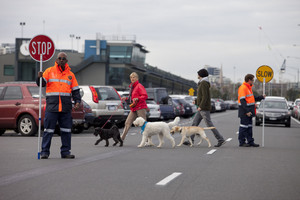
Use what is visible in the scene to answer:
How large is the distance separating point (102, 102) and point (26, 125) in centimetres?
361

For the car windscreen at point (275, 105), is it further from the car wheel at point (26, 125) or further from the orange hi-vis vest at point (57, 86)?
the orange hi-vis vest at point (57, 86)

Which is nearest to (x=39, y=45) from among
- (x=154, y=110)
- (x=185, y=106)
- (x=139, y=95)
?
(x=139, y=95)

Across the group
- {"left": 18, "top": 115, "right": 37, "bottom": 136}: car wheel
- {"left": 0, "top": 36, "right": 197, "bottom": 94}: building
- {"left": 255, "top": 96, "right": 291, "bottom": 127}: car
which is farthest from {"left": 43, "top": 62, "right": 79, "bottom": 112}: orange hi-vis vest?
{"left": 0, "top": 36, "right": 197, "bottom": 94}: building

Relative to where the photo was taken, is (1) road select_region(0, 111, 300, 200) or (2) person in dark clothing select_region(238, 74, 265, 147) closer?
(1) road select_region(0, 111, 300, 200)

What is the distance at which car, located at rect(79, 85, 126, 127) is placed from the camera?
66.9 ft

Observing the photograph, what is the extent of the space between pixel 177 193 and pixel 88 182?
58.7 inches

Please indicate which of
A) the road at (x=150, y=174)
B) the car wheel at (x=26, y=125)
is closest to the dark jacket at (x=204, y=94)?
the road at (x=150, y=174)

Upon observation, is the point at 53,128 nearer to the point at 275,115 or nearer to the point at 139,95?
the point at 139,95

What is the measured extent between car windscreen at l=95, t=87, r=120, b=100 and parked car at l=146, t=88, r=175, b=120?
1017 cm

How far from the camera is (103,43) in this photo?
302 feet

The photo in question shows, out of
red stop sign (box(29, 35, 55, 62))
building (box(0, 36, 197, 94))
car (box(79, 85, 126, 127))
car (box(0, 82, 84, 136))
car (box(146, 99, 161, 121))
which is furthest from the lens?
building (box(0, 36, 197, 94))

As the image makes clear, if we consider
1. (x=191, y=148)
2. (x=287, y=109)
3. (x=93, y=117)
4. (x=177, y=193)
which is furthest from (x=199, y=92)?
(x=287, y=109)

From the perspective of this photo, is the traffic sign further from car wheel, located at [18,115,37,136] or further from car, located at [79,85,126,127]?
car wheel, located at [18,115,37,136]

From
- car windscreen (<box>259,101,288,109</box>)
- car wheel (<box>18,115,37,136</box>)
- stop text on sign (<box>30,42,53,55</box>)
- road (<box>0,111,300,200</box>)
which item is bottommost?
road (<box>0,111,300,200</box>)
